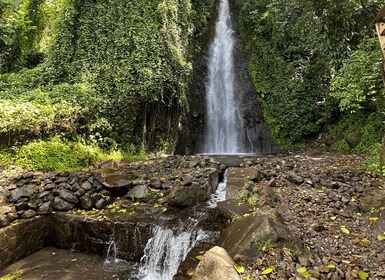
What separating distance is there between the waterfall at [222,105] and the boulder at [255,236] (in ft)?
30.3

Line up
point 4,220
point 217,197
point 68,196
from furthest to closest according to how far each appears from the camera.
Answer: point 217,197 → point 68,196 → point 4,220

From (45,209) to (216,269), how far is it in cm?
422

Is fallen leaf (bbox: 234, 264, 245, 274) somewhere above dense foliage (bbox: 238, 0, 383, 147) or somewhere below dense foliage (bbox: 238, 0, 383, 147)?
below

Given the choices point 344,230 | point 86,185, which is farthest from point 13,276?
point 344,230

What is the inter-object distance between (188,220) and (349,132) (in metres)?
8.15

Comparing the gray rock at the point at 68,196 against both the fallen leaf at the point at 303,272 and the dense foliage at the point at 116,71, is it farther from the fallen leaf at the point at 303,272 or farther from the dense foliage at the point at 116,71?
the fallen leaf at the point at 303,272

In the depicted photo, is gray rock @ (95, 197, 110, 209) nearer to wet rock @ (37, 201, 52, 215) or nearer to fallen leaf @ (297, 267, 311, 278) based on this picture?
wet rock @ (37, 201, 52, 215)

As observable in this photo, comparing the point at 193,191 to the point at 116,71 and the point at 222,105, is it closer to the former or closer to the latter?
the point at 116,71

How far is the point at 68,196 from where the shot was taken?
5.70 m

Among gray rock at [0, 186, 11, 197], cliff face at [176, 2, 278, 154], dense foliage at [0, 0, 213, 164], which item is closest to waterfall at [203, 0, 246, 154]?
cliff face at [176, 2, 278, 154]

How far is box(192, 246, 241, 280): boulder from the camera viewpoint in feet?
9.66

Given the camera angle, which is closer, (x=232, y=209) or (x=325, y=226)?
(x=325, y=226)

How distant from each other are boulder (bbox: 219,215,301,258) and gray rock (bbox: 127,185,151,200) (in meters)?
2.63

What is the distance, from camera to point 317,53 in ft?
43.5
